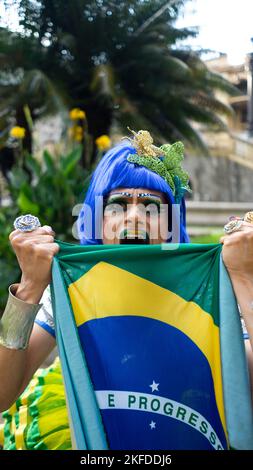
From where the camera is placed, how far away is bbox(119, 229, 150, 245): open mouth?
1.79 meters

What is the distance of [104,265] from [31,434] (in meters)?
0.69

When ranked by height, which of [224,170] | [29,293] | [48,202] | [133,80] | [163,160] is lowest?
[29,293]

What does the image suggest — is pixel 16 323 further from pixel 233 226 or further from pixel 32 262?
pixel 233 226

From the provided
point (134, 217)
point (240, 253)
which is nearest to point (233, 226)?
point (240, 253)

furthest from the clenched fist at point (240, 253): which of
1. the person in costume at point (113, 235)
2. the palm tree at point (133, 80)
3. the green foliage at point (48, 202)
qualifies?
the palm tree at point (133, 80)

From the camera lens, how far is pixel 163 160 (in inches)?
79.6

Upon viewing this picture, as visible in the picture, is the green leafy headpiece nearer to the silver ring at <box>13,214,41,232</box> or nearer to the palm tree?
the silver ring at <box>13,214,41,232</box>

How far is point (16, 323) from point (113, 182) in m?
0.56

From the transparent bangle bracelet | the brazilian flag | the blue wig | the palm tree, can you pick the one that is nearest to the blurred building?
the palm tree

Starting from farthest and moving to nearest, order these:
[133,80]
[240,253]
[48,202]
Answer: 1. [133,80]
2. [48,202]
3. [240,253]

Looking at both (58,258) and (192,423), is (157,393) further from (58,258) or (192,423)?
→ (58,258)

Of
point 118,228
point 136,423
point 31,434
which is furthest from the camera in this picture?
point 31,434

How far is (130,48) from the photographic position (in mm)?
10625

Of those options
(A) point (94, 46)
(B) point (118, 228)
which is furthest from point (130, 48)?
(B) point (118, 228)
